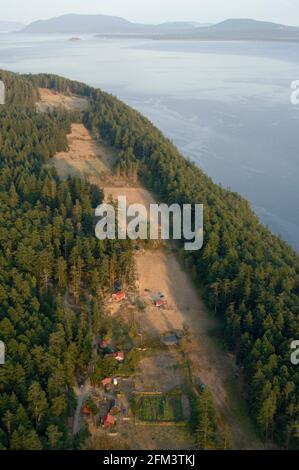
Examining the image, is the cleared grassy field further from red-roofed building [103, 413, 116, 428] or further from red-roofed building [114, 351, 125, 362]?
red-roofed building [114, 351, 125, 362]

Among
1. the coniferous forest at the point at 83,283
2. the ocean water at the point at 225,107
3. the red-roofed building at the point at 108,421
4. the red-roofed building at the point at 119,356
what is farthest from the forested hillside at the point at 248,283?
the ocean water at the point at 225,107

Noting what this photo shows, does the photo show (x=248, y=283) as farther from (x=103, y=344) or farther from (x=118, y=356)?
(x=103, y=344)

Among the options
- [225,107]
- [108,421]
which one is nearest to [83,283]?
[108,421]

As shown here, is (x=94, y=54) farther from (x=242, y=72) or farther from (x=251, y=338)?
(x=251, y=338)

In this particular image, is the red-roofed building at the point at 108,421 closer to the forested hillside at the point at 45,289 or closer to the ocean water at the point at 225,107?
the forested hillside at the point at 45,289

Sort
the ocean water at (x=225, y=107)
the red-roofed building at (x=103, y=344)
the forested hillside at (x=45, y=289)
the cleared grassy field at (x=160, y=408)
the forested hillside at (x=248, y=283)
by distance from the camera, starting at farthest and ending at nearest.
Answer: the ocean water at (x=225, y=107)
the red-roofed building at (x=103, y=344)
the cleared grassy field at (x=160, y=408)
the forested hillside at (x=248, y=283)
the forested hillside at (x=45, y=289)
